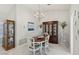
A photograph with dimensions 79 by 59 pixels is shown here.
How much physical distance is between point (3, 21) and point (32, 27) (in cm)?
52

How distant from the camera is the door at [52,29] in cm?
179

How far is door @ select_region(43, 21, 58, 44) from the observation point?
179 cm

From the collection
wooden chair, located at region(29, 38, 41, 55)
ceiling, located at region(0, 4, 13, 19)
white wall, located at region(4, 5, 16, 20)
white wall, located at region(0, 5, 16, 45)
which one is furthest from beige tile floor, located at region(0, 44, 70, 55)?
ceiling, located at region(0, 4, 13, 19)

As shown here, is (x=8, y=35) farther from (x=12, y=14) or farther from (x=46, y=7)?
(x=46, y=7)

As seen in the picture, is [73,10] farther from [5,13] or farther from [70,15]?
[5,13]

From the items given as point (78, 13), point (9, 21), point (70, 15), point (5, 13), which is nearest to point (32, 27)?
point (9, 21)

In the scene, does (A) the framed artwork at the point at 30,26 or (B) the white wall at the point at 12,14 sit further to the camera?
(A) the framed artwork at the point at 30,26

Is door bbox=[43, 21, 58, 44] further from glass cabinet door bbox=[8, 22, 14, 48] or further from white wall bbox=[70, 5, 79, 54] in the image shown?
glass cabinet door bbox=[8, 22, 14, 48]

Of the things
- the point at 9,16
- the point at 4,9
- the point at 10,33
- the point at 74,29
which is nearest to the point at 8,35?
the point at 10,33

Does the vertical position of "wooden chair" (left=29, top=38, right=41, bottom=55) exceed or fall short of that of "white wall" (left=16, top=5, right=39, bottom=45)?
it falls short

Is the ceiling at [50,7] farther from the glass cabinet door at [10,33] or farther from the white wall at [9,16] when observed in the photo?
the glass cabinet door at [10,33]

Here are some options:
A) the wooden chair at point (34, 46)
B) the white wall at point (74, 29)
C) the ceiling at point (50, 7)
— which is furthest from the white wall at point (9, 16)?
the white wall at point (74, 29)

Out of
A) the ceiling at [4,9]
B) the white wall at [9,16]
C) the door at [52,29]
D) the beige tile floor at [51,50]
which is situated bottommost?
the beige tile floor at [51,50]

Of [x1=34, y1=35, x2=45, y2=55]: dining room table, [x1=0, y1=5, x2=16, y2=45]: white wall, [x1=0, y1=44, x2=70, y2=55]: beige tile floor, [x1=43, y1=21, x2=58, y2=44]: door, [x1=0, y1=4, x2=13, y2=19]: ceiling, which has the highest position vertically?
[x1=0, y1=4, x2=13, y2=19]: ceiling
